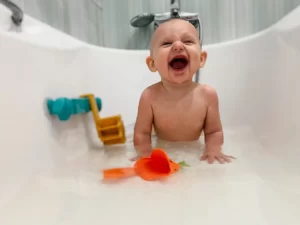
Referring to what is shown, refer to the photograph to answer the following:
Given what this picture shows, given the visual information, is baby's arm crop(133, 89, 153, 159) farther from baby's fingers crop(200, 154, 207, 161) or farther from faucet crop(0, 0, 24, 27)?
faucet crop(0, 0, 24, 27)

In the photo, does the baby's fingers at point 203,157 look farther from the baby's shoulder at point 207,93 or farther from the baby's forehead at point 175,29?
the baby's forehead at point 175,29

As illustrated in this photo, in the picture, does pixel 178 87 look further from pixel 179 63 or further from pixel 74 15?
pixel 74 15

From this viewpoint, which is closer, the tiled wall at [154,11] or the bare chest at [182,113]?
the bare chest at [182,113]

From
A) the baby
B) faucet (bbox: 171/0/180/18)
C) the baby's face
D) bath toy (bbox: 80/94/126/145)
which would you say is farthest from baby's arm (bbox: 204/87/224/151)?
faucet (bbox: 171/0/180/18)

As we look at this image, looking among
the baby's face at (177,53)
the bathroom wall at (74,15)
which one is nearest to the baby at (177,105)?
the baby's face at (177,53)

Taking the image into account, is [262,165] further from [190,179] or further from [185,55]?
[185,55]

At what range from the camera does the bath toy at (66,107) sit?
1.00 metres

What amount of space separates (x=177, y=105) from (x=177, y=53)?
0.51 feet

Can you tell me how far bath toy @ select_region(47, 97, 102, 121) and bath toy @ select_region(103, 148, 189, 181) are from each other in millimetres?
243

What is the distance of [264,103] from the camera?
1.22 m

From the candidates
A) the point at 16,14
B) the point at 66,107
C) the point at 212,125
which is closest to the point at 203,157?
the point at 212,125

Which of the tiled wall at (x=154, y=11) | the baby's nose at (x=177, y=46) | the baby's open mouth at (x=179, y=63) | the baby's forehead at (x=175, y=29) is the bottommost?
the baby's open mouth at (x=179, y=63)

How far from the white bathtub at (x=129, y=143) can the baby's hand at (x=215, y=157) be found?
3cm

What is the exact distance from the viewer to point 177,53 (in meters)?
0.99
